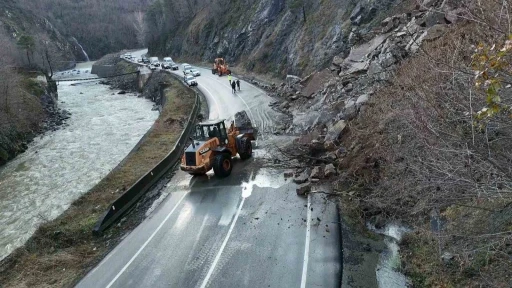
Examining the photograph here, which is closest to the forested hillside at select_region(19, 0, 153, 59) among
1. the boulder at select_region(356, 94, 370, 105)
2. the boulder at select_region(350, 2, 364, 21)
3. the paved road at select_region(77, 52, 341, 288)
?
the boulder at select_region(350, 2, 364, 21)

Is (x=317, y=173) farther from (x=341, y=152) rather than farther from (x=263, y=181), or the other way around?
(x=263, y=181)

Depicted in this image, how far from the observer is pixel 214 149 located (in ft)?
54.5

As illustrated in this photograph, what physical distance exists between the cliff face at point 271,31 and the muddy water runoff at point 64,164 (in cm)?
1615

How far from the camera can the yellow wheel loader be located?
1591 centimetres

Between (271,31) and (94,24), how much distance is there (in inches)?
4765

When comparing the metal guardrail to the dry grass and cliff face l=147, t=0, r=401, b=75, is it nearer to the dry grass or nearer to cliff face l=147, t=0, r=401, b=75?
the dry grass

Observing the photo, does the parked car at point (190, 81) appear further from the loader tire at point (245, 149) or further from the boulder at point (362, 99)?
the boulder at point (362, 99)

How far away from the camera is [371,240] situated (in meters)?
10.8

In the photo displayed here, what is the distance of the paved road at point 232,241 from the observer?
32.3 feet

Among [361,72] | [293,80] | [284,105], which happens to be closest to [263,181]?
[361,72]

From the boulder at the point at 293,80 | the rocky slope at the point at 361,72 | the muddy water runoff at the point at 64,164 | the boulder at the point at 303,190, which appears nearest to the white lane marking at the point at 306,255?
the boulder at the point at 303,190

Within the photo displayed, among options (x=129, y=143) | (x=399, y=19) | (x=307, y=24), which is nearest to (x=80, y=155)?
(x=129, y=143)

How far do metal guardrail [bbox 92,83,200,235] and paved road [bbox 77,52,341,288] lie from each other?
1.21m

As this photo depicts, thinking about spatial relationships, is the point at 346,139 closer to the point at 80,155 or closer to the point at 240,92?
the point at 80,155
